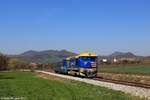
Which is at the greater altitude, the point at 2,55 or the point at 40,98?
the point at 2,55

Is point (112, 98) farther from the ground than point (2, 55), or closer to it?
closer to it

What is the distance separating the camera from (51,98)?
833 inches

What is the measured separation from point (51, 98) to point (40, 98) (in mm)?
631

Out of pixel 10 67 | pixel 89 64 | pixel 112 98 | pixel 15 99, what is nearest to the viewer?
pixel 15 99

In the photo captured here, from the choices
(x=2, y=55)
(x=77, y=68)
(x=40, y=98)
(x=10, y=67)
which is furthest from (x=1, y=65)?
(x=40, y=98)

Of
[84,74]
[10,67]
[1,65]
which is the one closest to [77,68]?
[84,74]

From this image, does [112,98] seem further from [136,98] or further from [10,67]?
[10,67]

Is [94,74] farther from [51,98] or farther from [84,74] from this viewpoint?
[51,98]

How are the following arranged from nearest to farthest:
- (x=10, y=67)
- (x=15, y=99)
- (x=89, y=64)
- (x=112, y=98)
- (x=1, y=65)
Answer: (x=15, y=99) → (x=112, y=98) → (x=89, y=64) → (x=1, y=65) → (x=10, y=67)

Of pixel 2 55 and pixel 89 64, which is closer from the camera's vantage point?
pixel 89 64

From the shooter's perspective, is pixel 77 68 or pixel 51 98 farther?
pixel 77 68

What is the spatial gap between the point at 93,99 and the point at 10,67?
15384cm

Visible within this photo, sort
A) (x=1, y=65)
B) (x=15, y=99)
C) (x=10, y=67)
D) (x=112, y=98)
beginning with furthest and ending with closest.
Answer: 1. (x=10, y=67)
2. (x=1, y=65)
3. (x=112, y=98)
4. (x=15, y=99)

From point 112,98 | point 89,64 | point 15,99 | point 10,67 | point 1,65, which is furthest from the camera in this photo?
point 10,67
